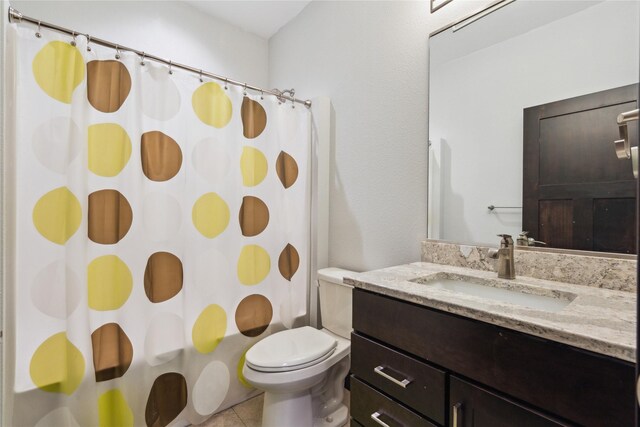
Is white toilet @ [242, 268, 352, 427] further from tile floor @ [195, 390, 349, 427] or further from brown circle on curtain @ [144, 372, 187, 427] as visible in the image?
brown circle on curtain @ [144, 372, 187, 427]

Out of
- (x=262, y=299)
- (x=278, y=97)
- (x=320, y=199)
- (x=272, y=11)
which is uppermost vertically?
(x=272, y=11)

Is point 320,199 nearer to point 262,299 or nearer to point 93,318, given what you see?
point 262,299

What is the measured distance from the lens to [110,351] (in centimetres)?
130

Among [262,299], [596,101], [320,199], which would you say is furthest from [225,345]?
[596,101]

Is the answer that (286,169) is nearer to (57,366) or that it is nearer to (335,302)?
(335,302)

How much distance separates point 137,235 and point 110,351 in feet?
1.71

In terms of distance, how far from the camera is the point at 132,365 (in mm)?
1360

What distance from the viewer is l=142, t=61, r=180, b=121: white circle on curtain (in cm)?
140

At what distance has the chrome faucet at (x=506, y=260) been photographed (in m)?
1.06

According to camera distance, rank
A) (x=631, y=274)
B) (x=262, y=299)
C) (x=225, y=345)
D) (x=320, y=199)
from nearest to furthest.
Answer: (x=631, y=274), (x=225, y=345), (x=262, y=299), (x=320, y=199)

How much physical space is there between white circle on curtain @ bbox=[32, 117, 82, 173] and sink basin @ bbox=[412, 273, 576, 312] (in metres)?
1.47

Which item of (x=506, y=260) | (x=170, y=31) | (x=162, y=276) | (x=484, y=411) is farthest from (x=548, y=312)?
(x=170, y=31)

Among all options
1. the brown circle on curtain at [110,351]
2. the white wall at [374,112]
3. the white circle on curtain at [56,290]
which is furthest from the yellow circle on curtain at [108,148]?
the white wall at [374,112]

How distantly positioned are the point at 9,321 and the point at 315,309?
4.74 feet
